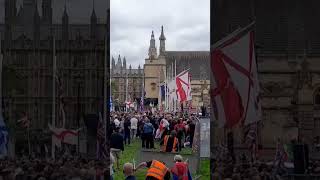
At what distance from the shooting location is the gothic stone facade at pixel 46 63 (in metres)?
9.96

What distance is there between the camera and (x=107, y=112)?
9.98 metres

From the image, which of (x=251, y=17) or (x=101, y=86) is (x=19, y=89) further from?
(x=251, y=17)

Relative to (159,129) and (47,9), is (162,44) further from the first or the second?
(47,9)

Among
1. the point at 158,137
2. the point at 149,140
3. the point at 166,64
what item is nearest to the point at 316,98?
the point at 149,140

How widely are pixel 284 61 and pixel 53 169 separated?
3930 millimetres

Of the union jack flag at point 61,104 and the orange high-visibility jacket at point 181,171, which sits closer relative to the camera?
the union jack flag at point 61,104

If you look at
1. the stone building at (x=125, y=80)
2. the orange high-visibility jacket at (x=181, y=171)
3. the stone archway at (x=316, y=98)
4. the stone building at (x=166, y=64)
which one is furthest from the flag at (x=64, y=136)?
the stone building at (x=125, y=80)

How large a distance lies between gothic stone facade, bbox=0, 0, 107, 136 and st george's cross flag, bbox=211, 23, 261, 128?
1819 millimetres

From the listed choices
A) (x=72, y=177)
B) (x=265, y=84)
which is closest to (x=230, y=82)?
(x=265, y=84)

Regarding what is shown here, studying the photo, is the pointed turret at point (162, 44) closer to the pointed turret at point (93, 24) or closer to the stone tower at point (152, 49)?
the stone tower at point (152, 49)

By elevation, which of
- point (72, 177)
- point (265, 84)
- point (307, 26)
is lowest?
point (72, 177)

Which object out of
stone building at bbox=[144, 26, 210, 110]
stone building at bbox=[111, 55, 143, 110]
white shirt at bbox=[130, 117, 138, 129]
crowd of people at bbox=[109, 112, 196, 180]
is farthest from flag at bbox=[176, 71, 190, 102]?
stone building at bbox=[111, 55, 143, 110]

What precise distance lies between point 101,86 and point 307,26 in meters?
3.25

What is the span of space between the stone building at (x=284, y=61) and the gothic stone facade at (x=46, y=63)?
194 cm
